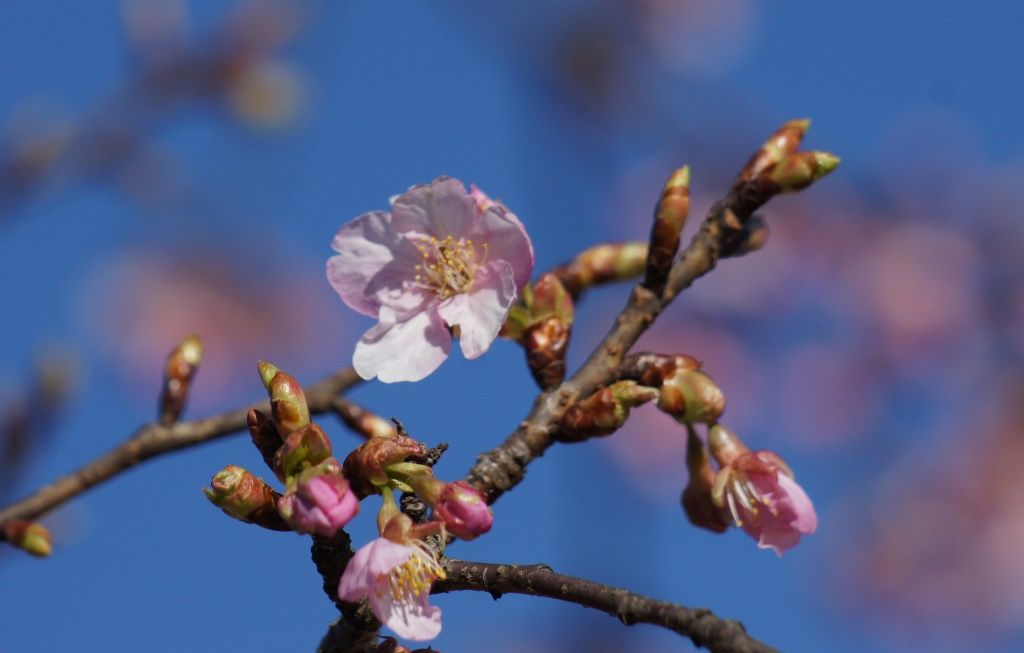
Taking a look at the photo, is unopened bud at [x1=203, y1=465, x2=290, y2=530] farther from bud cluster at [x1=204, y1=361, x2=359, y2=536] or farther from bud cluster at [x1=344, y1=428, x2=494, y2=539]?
bud cluster at [x1=344, y1=428, x2=494, y2=539]

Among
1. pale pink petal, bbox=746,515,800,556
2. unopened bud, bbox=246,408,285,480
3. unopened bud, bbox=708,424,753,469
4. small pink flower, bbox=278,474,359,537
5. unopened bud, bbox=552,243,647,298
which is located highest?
unopened bud, bbox=552,243,647,298

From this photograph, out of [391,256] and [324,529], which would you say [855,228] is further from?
[324,529]

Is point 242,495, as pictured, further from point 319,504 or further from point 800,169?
point 800,169

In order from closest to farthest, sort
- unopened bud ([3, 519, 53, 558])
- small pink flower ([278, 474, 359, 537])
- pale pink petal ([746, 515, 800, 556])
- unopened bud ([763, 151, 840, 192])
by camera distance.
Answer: small pink flower ([278, 474, 359, 537]) < pale pink petal ([746, 515, 800, 556]) < unopened bud ([763, 151, 840, 192]) < unopened bud ([3, 519, 53, 558])

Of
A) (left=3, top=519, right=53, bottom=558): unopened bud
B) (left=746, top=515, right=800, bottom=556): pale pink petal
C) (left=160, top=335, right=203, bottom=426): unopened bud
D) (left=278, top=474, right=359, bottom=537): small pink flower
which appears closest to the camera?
(left=278, top=474, right=359, bottom=537): small pink flower

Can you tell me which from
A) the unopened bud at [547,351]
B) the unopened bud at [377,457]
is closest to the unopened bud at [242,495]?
the unopened bud at [377,457]

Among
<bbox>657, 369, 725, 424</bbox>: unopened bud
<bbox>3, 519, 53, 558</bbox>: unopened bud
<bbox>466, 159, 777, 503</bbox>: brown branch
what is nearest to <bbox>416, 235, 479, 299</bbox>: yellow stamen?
<bbox>466, 159, 777, 503</bbox>: brown branch
